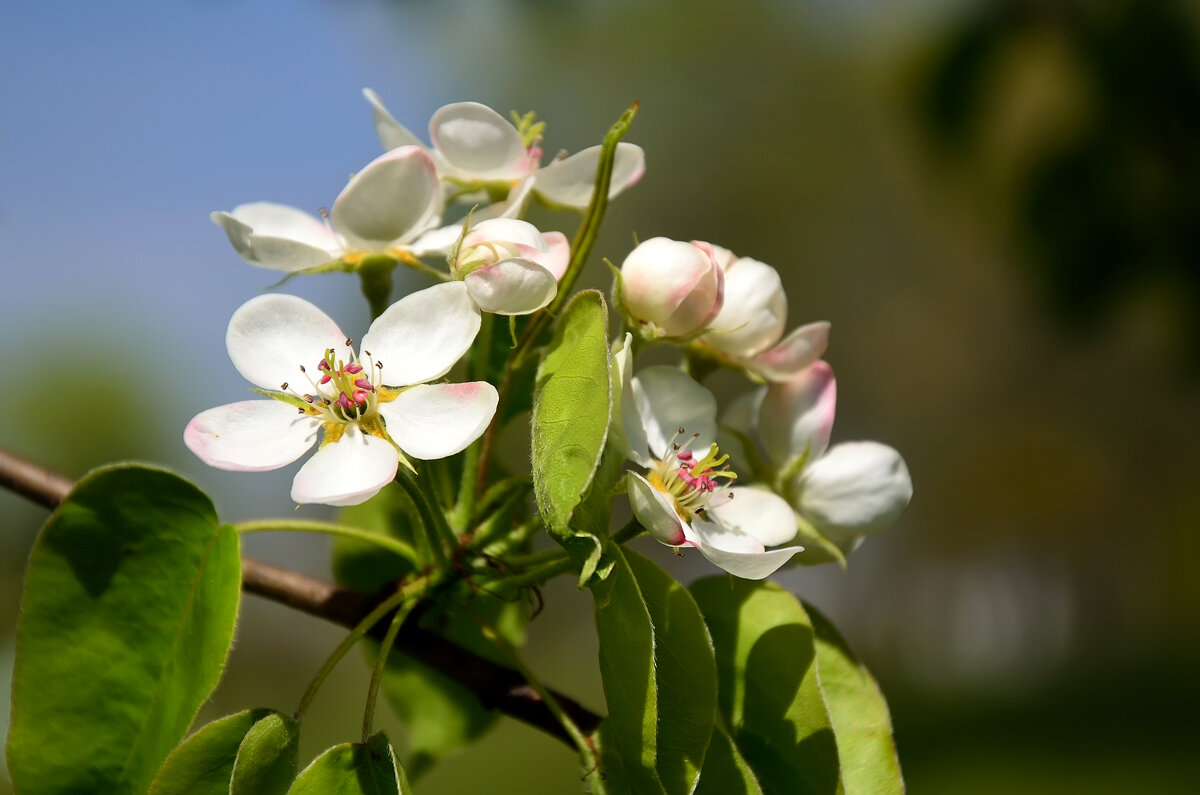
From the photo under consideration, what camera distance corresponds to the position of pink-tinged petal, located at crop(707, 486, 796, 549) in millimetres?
560

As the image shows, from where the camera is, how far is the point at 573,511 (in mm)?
414

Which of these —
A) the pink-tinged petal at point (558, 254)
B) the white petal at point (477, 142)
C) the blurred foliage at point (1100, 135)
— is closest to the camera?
the pink-tinged petal at point (558, 254)

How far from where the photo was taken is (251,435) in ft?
1.68

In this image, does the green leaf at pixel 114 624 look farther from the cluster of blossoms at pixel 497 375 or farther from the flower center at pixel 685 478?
the flower center at pixel 685 478

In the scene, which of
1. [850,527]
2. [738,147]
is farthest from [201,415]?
[738,147]

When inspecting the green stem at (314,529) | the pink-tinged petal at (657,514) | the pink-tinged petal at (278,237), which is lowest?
the green stem at (314,529)

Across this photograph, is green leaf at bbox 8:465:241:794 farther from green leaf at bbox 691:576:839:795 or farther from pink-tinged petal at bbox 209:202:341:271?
green leaf at bbox 691:576:839:795

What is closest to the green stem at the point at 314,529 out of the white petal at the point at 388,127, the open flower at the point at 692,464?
the open flower at the point at 692,464

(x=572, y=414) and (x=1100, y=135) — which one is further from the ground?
(x=1100, y=135)

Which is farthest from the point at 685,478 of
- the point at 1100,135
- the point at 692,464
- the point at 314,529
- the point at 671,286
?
the point at 1100,135

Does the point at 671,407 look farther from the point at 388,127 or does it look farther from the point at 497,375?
the point at 388,127

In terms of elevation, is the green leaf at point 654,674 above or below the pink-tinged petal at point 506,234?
below

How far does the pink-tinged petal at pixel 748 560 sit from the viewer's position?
474 mm

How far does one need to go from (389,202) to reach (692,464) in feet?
0.74
